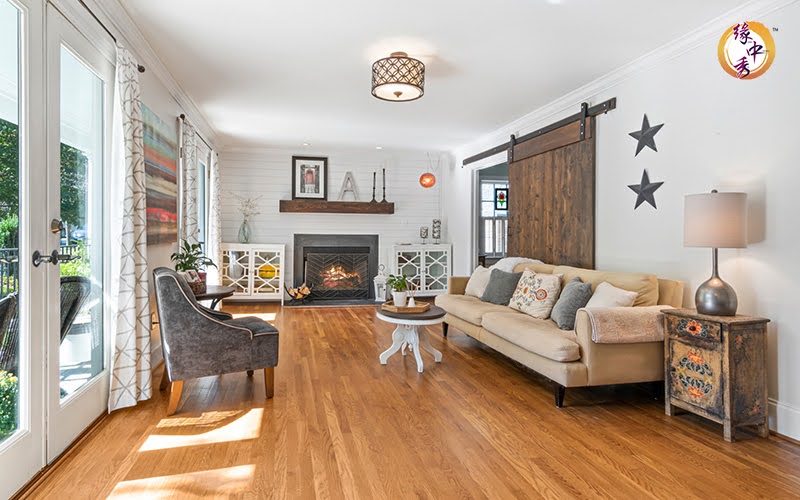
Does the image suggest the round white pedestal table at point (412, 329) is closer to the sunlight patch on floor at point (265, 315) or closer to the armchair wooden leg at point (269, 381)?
the armchair wooden leg at point (269, 381)

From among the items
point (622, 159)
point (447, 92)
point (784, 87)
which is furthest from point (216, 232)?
point (784, 87)

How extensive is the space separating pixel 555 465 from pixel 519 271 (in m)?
2.96

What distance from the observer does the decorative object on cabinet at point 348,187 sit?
8250 mm

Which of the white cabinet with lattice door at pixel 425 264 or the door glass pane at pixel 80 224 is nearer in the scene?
the door glass pane at pixel 80 224

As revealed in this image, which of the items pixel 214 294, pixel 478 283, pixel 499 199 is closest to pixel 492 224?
pixel 499 199

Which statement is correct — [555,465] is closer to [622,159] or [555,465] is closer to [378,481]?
[378,481]

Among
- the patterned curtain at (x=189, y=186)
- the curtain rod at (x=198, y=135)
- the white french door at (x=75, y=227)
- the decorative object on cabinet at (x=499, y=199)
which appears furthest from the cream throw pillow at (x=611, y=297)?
the decorative object on cabinet at (x=499, y=199)

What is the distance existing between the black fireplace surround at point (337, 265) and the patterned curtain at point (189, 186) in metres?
2.69

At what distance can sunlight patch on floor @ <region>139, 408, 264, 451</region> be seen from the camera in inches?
98.9

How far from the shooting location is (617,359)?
3113mm

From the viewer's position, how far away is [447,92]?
15.7ft

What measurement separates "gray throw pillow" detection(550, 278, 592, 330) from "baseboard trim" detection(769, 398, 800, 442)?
1279 millimetres

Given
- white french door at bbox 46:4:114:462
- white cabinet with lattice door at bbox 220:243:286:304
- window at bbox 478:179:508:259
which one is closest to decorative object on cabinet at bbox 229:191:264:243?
white cabinet with lattice door at bbox 220:243:286:304

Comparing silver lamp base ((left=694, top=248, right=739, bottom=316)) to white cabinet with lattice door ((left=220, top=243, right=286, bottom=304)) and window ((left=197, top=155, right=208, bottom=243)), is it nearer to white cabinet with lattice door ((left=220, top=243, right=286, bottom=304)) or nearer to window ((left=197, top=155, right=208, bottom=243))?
window ((left=197, top=155, right=208, bottom=243))
